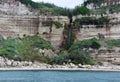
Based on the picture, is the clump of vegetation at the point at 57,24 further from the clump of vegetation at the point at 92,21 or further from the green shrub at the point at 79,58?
the green shrub at the point at 79,58

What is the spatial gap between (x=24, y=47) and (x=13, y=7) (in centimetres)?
1722

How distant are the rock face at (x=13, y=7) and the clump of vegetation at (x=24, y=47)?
408 inches

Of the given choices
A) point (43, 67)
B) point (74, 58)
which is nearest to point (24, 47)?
point (43, 67)

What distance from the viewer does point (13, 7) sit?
95.4 meters

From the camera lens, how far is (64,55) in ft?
243

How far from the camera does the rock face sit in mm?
93500

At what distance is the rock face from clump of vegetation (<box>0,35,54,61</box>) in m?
10.4

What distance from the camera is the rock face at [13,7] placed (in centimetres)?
9350

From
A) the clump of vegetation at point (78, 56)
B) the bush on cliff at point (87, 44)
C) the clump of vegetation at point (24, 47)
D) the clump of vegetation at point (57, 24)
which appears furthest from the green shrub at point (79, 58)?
the clump of vegetation at point (57, 24)

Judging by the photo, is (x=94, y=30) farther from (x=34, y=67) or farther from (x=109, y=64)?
(x=34, y=67)

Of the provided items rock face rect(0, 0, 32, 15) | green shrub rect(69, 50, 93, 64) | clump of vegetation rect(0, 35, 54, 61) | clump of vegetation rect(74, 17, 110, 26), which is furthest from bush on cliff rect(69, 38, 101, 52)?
rock face rect(0, 0, 32, 15)

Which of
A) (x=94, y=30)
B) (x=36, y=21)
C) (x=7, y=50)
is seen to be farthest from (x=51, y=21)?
(x=7, y=50)

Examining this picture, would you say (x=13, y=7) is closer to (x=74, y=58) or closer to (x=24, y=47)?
(x=24, y=47)

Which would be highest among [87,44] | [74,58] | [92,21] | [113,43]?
[92,21]
